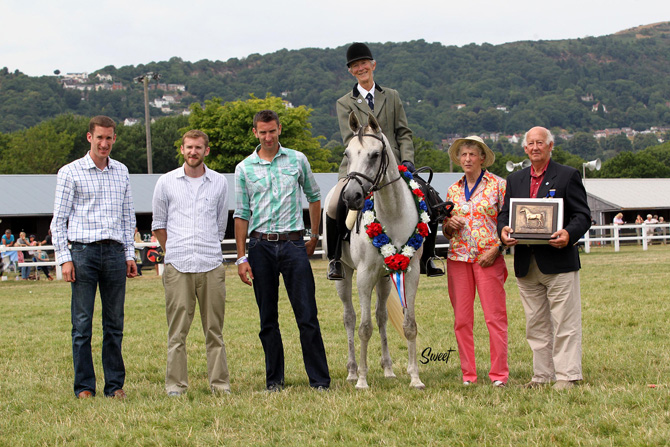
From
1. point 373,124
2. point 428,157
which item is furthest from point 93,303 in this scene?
point 428,157

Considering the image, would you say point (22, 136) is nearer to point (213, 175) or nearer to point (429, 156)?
point (429, 156)

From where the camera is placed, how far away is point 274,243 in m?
7.02

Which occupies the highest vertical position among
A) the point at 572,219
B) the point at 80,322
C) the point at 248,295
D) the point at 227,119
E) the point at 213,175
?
the point at 227,119

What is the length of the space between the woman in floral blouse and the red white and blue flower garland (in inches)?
11.5

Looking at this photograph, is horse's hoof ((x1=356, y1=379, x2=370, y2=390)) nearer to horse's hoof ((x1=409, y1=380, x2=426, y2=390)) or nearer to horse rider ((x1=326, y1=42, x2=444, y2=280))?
horse's hoof ((x1=409, y1=380, x2=426, y2=390))

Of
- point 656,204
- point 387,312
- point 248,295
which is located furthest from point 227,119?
point 387,312

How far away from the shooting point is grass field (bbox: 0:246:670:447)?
5.16 metres

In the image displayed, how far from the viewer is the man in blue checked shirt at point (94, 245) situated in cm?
675

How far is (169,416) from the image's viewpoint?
19.4 feet

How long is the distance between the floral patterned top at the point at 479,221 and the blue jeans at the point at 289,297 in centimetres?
154

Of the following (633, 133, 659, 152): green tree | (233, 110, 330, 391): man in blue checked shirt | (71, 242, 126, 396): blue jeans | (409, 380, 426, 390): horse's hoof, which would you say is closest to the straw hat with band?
(233, 110, 330, 391): man in blue checked shirt

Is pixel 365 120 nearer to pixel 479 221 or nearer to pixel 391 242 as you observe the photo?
pixel 391 242

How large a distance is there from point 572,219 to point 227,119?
50624 mm

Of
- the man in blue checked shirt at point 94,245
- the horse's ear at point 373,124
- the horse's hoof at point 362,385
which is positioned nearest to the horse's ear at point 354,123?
the horse's ear at point 373,124
